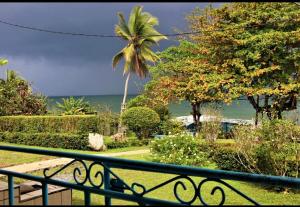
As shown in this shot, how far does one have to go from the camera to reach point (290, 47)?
696 inches

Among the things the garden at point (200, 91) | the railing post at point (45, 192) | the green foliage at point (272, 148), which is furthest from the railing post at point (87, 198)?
the garden at point (200, 91)

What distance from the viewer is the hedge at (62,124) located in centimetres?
1798

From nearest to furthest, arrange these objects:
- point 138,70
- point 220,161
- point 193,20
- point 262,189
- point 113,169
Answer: point 113,169, point 262,189, point 220,161, point 193,20, point 138,70

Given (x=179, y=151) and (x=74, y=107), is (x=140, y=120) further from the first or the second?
(x=74, y=107)

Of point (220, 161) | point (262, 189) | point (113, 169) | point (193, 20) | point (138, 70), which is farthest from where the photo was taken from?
point (138, 70)

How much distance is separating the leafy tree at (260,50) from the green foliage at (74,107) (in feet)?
30.4

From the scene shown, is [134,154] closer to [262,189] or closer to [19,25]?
[262,189]

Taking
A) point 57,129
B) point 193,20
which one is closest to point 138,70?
point 193,20

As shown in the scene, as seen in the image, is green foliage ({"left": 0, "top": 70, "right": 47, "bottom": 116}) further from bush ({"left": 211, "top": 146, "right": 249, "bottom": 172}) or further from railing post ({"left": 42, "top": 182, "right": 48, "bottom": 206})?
railing post ({"left": 42, "top": 182, "right": 48, "bottom": 206})

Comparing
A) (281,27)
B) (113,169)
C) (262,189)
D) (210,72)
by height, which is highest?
(281,27)

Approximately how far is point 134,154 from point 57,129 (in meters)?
6.43

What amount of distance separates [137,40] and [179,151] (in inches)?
631

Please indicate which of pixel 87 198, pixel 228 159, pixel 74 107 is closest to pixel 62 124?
pixel 74 107

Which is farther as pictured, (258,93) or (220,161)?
(258,93)
